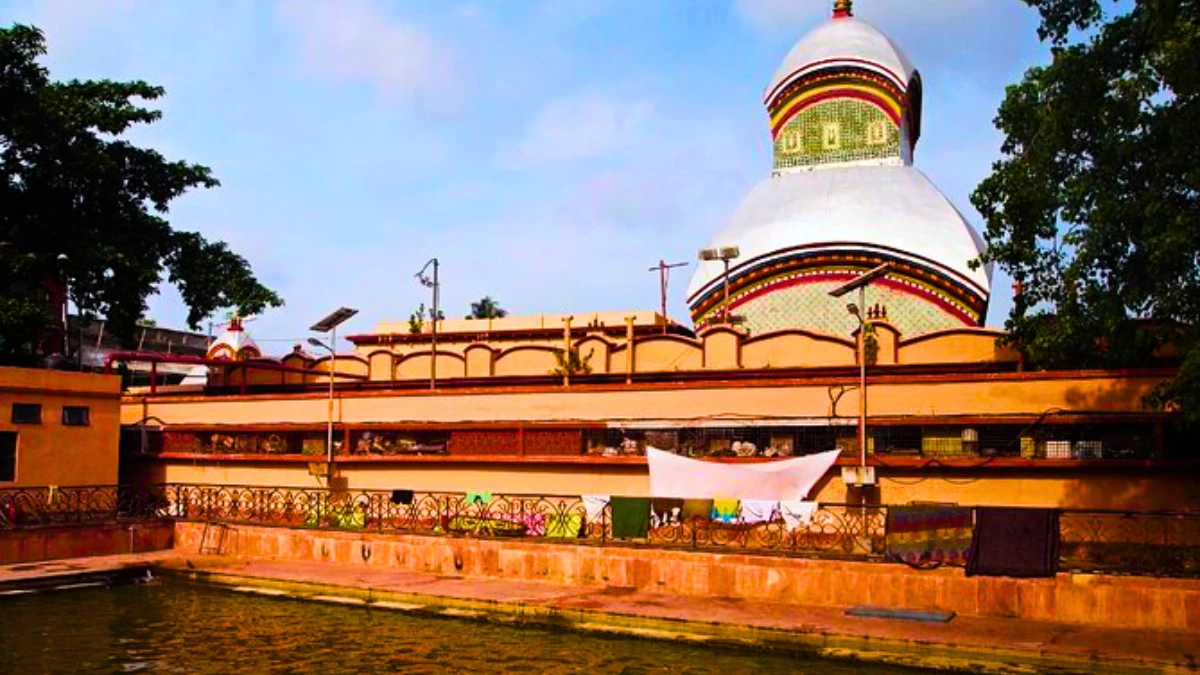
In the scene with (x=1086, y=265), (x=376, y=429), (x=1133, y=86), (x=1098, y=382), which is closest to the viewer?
(x=1133, y=86)

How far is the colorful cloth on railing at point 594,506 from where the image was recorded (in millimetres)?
20938

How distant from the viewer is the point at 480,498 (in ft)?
75.7

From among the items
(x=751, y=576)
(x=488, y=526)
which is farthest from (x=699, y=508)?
(x=488, y=526)

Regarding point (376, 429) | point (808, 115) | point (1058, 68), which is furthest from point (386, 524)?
point (808, 115)

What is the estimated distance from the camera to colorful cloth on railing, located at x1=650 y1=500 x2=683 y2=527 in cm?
2020

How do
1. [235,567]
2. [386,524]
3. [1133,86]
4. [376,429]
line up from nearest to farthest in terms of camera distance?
1. [1133,86]
2. [235,567]
3. [386,524]
4. [376,429]

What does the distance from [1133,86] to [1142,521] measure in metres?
6.93

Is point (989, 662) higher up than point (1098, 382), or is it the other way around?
point (1098, 382)

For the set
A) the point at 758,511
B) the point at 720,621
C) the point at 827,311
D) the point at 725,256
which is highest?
the point at 725,256

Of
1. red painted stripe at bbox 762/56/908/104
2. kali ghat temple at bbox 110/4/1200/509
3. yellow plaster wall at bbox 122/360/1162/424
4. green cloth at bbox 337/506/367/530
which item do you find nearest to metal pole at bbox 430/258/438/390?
kali ghat temple at bbox 110/4/1200/509

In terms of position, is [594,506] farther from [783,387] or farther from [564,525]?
[783,387]

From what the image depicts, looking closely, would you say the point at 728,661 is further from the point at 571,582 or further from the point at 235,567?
the point at 235,567

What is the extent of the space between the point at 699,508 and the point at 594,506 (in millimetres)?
2235

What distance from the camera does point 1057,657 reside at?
13.2 metres
